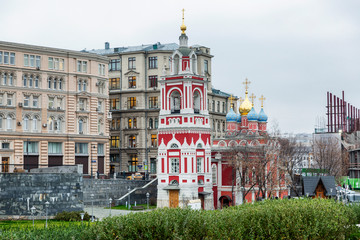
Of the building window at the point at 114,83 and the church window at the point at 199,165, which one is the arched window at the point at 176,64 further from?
the building window at the point at 114,83

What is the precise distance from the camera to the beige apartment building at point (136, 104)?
3976 inches

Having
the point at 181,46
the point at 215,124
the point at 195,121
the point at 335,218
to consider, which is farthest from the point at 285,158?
the point at 335,218

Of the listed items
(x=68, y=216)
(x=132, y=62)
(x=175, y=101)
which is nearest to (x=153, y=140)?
(x=132, y=62)

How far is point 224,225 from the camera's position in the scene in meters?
34.5

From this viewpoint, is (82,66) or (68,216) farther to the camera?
(82,66)

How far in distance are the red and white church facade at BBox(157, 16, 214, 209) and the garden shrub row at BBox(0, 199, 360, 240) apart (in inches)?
1278

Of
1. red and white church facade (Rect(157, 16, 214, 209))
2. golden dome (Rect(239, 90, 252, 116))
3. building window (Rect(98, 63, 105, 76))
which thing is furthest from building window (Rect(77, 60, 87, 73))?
golden dome (Rect(239, 90, 252, 116))

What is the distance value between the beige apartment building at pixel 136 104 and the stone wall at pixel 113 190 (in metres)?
18.9

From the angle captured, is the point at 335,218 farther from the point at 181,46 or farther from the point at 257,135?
the point at 257,135

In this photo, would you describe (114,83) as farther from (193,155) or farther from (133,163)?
(193,155)

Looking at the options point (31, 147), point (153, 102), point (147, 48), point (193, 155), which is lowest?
point (193, 155)

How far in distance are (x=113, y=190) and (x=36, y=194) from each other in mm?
18078

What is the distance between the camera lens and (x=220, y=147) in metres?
81.8

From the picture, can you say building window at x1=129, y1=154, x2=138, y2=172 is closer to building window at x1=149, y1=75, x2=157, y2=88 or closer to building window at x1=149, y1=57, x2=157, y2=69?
building window at x1=149, y1=75, x2=157, y2=88
